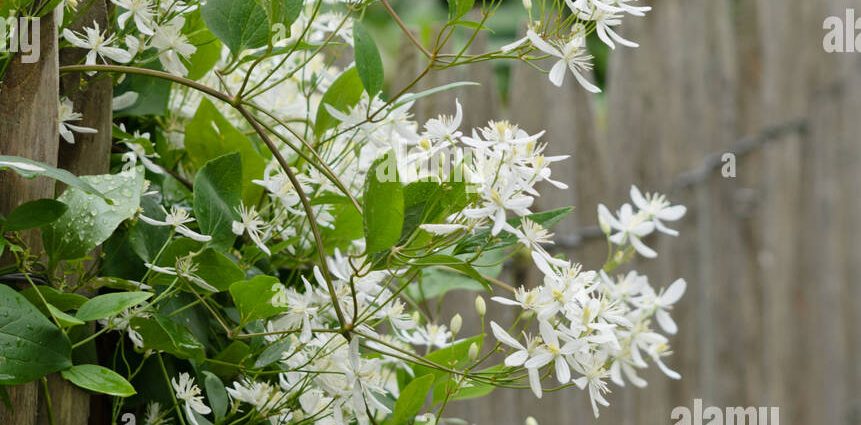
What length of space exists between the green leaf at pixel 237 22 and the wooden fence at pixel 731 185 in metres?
0.94

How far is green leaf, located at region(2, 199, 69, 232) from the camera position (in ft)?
1.75

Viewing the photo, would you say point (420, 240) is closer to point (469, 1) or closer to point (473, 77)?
point (469, 1)

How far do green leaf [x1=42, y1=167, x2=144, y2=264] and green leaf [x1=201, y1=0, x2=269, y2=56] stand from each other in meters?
0.10

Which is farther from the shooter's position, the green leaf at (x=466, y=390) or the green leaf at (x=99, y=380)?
Result: the green leaf at (x=466, y=390)

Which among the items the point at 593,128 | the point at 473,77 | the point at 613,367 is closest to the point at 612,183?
the point at 593,128

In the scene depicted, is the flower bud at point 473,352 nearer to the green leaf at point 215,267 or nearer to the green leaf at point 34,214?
the green leaf at point 215,267

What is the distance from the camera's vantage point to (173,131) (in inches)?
28.3

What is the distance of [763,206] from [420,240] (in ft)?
7.44

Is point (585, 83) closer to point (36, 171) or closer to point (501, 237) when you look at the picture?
point (501, 237)

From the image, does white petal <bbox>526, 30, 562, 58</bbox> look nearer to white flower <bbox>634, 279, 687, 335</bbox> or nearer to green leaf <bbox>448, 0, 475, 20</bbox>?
green leaf <bbox>448, 0, 475, 20</bbox>
